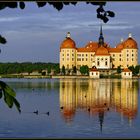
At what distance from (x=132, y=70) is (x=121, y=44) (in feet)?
24.7

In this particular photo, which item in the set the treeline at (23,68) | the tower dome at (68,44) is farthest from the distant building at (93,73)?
the treeline at (23,68)

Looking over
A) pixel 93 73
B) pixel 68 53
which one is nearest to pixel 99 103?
pixel 93 73

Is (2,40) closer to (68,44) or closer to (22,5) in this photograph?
(22,5)

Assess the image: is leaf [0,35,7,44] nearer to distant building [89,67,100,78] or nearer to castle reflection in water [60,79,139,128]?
castle reflection in water [60,79,139,128]

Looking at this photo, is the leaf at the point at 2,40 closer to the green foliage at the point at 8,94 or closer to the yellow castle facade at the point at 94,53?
the green foliage at the point at 8,94

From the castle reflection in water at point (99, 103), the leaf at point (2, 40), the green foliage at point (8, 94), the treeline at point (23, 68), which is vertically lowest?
the castle reflection in water at point (99, 103)

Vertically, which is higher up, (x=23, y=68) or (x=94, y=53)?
(x=94, y=53)

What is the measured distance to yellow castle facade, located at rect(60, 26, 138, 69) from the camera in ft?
184

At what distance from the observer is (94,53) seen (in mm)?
56062

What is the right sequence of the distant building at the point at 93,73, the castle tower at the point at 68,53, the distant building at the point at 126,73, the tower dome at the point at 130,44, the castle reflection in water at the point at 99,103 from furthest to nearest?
the castle tower at the point at 68,53, the tower dome at the point at 130,44, the distant building at the point at 93,73, the distant building at the point at 126,73, the castle reflection in water at the point at 99,103

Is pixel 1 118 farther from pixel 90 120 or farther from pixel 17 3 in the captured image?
pixel 17 3

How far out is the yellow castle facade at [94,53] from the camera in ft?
184

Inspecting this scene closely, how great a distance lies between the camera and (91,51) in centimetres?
5662

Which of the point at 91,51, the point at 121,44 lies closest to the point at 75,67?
the point at 91,51
